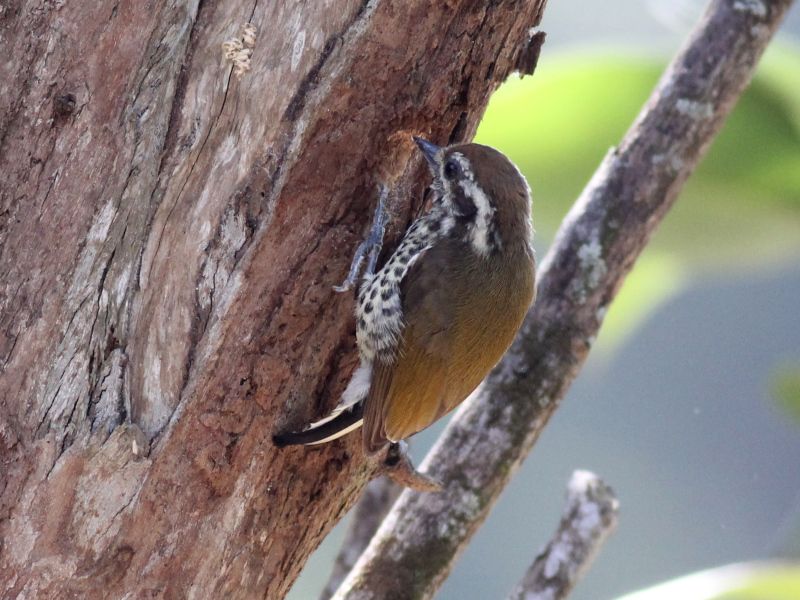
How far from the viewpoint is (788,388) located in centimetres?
452

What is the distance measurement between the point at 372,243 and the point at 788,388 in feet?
8.81

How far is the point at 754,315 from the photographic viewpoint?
7.56 m

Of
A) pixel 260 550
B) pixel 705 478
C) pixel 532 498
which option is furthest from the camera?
pixel 532 498

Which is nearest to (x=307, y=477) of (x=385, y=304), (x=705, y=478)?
(x=385, y=304)

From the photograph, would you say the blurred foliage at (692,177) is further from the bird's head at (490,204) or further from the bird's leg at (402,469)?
the bird's leg at (402,469)

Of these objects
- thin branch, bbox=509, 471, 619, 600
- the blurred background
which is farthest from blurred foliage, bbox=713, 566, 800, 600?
the blurred background

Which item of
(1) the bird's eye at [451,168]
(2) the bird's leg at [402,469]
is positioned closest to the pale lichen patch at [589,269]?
(1) the bird's eye at [451,168]

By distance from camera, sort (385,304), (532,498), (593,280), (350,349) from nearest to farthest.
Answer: (350,349) < (385,304) < (593,280) < (532,498)

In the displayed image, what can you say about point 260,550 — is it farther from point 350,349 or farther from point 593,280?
point 593,280

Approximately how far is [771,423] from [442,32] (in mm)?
5933

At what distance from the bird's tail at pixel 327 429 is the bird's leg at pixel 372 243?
0.30 metres

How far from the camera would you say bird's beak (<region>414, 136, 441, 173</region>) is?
2.64 meters

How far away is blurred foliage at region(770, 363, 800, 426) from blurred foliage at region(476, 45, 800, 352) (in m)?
0.55

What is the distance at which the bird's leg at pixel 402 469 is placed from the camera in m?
2.74
